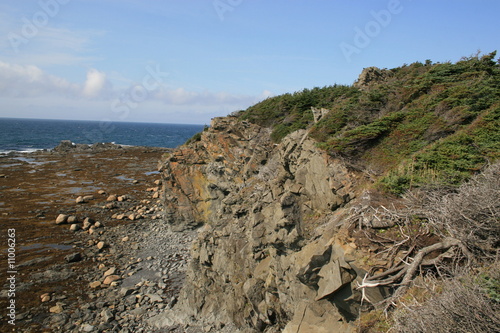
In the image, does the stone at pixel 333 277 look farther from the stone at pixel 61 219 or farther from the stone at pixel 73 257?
the stone at pixel 61 219

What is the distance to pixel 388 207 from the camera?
7.25 meters

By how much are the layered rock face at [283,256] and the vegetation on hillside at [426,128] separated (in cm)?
138

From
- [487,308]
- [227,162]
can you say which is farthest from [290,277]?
[227,162]

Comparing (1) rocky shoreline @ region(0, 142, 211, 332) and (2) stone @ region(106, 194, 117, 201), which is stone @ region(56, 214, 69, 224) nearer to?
(1) rocky shoreline @ region(0, 142, 211, 332)

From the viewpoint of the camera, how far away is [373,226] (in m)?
6.95

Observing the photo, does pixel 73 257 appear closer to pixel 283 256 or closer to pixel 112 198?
pixel 112 198

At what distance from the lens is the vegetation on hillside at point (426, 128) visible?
8.00 m

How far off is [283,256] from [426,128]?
22.7 ft

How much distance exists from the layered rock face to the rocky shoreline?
1.99 m

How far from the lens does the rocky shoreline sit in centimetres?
1362

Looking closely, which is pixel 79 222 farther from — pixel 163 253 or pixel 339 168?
pixel 339 168

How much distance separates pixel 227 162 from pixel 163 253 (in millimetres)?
7561

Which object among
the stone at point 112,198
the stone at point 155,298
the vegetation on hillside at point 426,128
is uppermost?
the vegetation on hillside at point 426,128

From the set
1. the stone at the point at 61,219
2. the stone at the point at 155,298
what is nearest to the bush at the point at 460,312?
the stone at the point at 155,298
